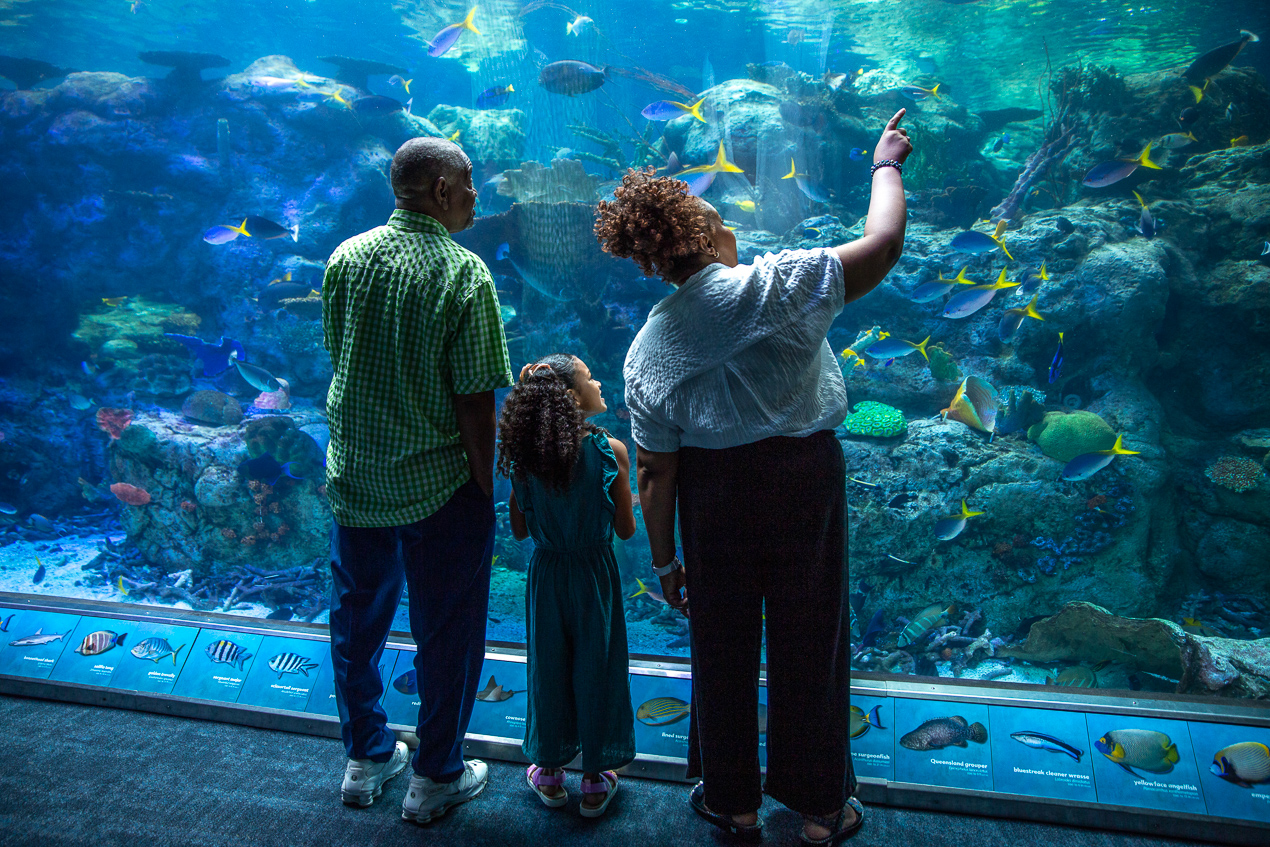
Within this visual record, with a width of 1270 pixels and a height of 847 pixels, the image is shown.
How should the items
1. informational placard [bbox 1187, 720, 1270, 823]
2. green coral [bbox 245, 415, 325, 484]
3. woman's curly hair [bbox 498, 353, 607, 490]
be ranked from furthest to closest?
green coral [bbox 245, 415, 325, 484]
informational placard [bbox 1187, 720, 1270, 823]
woman's curly hair [bbox 498, 353, 607, 490]

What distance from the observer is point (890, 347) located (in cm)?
439

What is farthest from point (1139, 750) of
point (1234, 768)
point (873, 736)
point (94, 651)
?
point (94, 651)

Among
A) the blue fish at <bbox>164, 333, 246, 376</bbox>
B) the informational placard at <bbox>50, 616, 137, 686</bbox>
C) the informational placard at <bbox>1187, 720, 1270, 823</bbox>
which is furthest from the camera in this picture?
the blue fish at <bbox>164, 333, 246, 376</bbox>

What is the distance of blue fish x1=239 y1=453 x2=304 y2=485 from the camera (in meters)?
5.77

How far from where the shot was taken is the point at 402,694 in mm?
2428

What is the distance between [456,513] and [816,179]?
21.9ft

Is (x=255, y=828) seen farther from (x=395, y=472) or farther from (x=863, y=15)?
(x=863, y=15)

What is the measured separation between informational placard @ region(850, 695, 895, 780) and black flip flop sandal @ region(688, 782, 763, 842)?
0.47 m

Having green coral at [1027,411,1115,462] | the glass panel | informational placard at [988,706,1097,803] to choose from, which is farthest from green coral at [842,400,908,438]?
informational placard at [988,706,1097,803]

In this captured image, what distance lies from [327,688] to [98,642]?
54.1 inches

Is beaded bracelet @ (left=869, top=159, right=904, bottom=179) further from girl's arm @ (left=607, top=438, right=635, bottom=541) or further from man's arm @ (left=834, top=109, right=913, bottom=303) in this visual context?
girl's arm @ (left=607, top=438, right=635, bottom=541)

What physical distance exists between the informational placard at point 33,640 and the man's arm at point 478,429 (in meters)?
2.79

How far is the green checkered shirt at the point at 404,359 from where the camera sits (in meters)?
1.54

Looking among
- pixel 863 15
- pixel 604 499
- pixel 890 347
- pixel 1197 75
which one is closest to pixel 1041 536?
pixel 890 347
